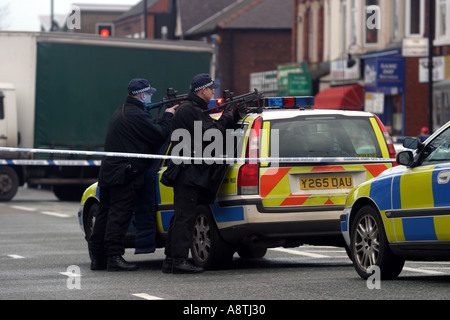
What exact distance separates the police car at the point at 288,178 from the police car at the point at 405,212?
2.22 feet

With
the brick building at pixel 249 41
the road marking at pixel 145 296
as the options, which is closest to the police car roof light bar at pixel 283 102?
the road marking at pixel 145 296

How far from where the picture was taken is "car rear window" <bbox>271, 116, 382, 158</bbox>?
1140 cm

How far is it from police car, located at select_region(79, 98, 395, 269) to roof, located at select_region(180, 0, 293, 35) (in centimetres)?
5281

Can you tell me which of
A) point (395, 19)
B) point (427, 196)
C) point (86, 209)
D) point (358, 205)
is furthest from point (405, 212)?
point (395, 19)

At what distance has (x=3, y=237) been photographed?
16.8m

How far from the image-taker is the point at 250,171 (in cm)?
1119

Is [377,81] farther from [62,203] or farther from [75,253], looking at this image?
[75,253]

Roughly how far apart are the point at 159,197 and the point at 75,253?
2.39 meters

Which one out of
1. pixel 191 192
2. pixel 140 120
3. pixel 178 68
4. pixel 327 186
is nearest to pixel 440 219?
pixel 327 186

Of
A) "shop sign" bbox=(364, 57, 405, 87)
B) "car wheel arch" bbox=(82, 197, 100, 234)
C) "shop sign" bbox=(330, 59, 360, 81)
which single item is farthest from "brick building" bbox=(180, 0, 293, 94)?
"car wheel arch" bbox=(82, 197, 100, 234)

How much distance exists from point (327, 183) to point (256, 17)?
54.7 m

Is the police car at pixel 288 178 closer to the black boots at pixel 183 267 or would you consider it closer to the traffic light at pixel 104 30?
the black boots at pixel 183 267

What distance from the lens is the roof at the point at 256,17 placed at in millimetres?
64625

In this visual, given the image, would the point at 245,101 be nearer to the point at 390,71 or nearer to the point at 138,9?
the point at 390,71
